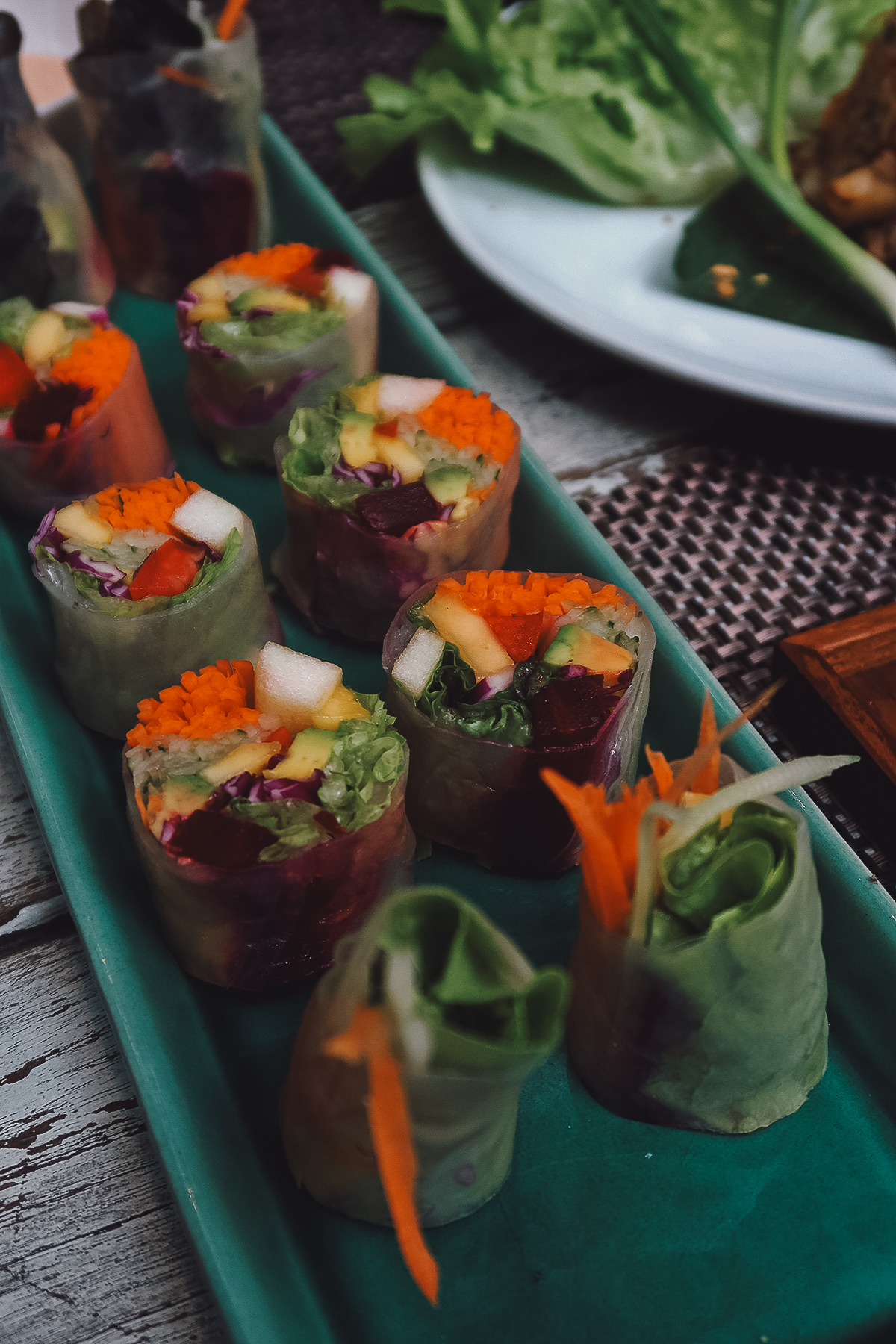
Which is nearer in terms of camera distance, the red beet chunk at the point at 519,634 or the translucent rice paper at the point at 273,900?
the translucent rice paper at the point at 273,900

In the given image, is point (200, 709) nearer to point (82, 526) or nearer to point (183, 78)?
point (82, 526)

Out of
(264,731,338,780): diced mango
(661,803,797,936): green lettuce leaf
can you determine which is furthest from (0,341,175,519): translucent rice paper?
(661,803,797,936): green lettuce leaf

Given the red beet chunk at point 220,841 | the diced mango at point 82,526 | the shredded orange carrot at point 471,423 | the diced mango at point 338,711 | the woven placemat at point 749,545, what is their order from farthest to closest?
1. the woven placemat at point 749,545
2. the shredded orange carrot at point 471,423
3. the diced mango at point 82,526
4. the diced mango at point 338,711
5. the red beet chunk at point 220,841

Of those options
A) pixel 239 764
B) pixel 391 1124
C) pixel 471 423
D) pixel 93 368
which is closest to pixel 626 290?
pixel 471 423

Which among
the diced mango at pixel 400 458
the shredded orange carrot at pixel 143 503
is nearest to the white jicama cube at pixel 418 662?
the diced mango at pixel 400 458

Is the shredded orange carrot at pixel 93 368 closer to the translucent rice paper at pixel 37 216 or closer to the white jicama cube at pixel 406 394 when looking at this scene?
the translucent rice paper at pixel 37 216

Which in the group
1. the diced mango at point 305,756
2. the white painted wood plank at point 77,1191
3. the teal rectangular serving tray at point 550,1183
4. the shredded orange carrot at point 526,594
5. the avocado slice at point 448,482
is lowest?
the white painted wood plank at point 77,1191

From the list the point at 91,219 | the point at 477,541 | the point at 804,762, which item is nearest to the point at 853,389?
the point at 477,541
